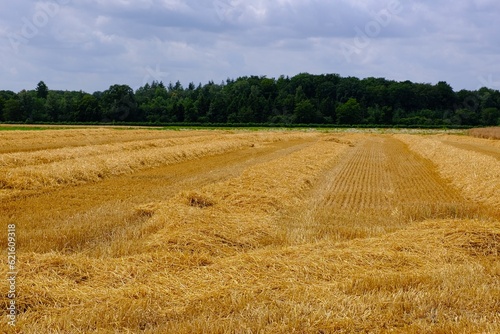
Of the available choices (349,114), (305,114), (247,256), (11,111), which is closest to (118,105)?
(11,111)

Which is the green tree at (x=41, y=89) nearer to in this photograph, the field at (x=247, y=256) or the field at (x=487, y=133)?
Answer: the field at (x=487, y=133)

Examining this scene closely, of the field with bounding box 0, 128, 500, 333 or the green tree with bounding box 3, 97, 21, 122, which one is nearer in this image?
the field with bounding box 0, 128, 500, 333

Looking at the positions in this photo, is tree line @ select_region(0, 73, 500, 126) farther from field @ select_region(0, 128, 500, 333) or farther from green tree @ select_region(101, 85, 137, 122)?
field @ select_region(0, 128, 500, 333)

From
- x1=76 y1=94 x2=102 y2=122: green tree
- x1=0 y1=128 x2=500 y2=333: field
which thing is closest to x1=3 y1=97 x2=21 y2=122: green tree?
x1=76 y1=94 x2=102 y2=122: green tree

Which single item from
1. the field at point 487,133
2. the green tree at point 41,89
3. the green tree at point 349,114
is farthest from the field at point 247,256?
the green tree at point 41,89

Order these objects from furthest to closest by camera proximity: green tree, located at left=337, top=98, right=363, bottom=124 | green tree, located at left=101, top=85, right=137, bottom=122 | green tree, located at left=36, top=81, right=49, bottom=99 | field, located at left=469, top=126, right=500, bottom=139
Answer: green tree, located at left=36, top=81, right=49, bottom=99 → green tree, located at left=337, top=98, right=363, bottom=124 → green tree, located at left=101, top=85, right=137, bottom=122 → field, located at left=469, top=126, right=500, bottom=139

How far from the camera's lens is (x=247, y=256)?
27.9 ft

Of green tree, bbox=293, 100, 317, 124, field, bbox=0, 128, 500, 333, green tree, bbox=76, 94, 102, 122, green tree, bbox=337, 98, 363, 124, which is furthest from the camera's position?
green tree, bbox=337, 98, 363, 124

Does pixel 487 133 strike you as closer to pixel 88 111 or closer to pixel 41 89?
pixel 88 111

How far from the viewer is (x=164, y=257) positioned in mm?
8414

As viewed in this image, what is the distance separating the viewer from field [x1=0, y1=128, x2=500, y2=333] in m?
6.12

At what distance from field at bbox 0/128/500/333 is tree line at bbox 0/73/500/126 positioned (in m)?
97.8

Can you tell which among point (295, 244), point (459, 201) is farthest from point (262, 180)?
point (295, 244)

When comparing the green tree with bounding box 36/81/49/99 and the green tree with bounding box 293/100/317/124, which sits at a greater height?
the green tree with bounding box 36/81/49/99
